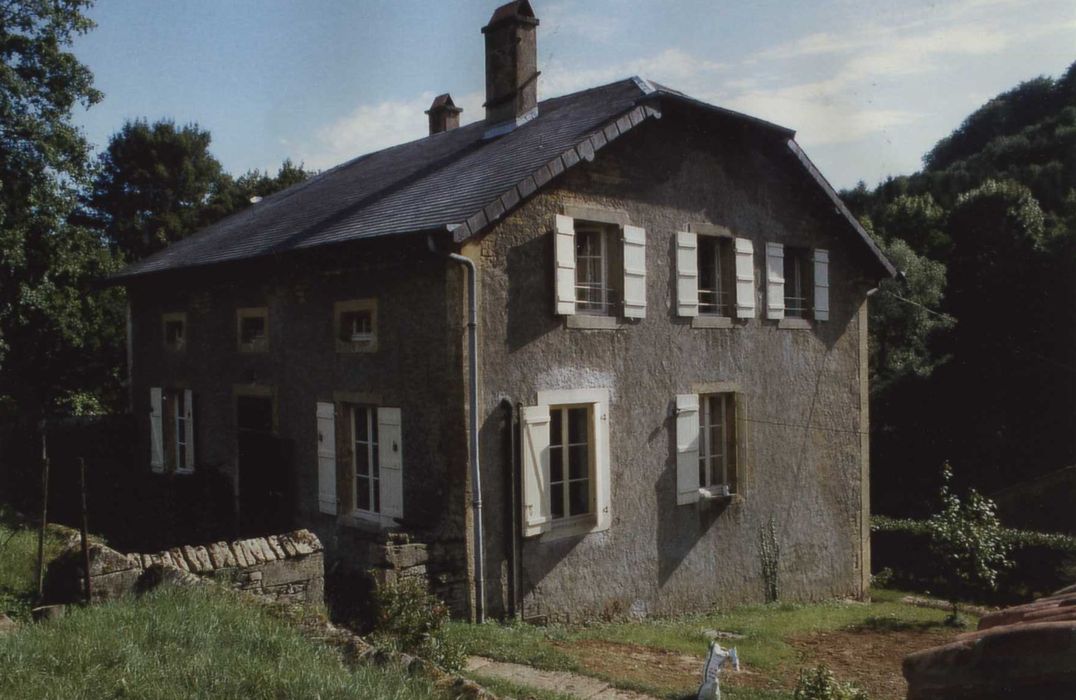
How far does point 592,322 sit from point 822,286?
512 cm

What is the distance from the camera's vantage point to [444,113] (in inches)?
708

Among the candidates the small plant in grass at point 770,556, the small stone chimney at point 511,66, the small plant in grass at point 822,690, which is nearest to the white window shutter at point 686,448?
the small plant in grass at point 770,556

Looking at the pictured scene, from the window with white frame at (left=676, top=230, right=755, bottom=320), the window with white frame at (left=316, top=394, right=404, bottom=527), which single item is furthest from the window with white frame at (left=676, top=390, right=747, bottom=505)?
the window with white frame at (left=316, top=394, right=404, bottom=527)

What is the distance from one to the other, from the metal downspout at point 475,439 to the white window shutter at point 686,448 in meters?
3.14

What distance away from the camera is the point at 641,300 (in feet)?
35.8

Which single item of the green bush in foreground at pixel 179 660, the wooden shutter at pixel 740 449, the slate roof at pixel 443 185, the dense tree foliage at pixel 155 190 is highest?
the dense tree foliage at pixel 155 190

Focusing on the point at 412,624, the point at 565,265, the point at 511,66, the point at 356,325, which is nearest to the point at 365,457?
the point at 356,325

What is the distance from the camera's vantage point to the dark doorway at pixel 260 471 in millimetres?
11766

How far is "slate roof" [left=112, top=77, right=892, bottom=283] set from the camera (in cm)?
949

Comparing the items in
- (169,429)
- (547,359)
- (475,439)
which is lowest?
(169,429)

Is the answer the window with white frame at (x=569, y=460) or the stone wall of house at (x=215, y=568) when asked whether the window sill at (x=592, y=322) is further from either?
the stone wall of house at (x=215, y=568)

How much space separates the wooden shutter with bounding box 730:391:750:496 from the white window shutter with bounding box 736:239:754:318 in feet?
3.91

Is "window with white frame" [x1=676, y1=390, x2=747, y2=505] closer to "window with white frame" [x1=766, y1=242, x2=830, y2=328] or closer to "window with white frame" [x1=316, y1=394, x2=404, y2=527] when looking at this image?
"window with white frame" [x1=766, y1=242, x2=830, y2=328]

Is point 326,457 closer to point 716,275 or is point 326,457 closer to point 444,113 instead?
point 716,275
